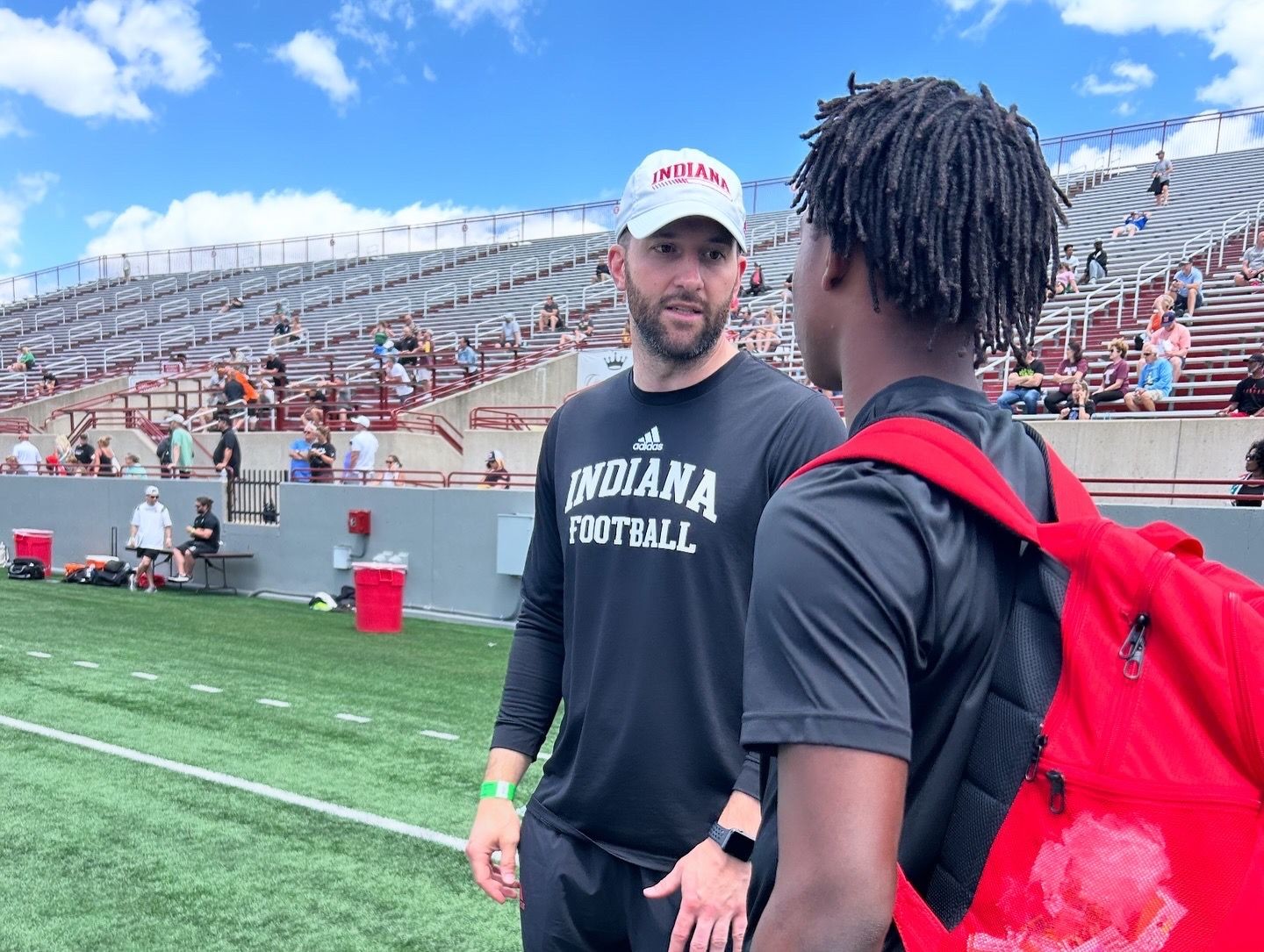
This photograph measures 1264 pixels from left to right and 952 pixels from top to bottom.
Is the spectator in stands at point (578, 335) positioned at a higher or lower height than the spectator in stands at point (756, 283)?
lower

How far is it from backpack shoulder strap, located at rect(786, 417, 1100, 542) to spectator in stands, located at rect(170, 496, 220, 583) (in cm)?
1464

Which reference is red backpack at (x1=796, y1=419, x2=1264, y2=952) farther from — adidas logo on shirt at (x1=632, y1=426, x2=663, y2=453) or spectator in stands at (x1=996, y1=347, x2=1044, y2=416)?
spectator in stands at (x1=996, y1=347, x2=1044, y2=416)

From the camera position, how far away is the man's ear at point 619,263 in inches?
88.2

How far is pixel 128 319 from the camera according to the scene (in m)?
37.6

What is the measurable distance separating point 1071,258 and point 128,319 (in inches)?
1236

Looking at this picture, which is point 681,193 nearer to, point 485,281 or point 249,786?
point 249,786

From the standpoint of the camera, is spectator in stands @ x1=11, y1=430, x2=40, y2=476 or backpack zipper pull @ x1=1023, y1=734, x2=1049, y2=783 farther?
spectator in stands @ x1=11, y1=430, x2=40, y2=476

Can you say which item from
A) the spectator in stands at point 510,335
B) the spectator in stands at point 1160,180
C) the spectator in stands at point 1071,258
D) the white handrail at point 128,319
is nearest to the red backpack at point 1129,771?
the spectator in stands at point 1071,258

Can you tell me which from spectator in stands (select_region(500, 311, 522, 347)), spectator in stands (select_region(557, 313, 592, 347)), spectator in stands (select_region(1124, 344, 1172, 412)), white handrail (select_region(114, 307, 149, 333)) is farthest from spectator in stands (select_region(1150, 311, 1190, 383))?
white handrail (select_region(114, 307, 149, 333))

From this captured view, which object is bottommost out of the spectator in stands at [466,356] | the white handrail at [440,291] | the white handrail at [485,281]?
the spectator in stands at [466,356]

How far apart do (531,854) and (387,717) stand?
17.3ft

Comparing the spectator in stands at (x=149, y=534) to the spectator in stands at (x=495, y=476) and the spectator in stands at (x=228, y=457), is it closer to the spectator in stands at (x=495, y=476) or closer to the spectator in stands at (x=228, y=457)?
the spectator in stands at (x=228, y=457)

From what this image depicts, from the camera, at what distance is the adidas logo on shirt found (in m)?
2.06

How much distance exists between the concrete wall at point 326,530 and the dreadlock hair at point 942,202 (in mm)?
10644
